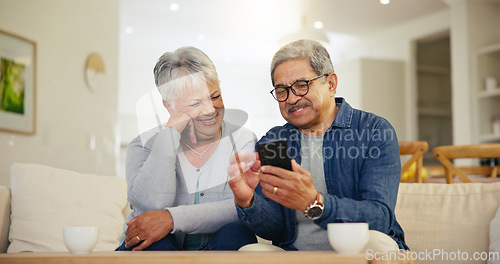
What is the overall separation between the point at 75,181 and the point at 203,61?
917 millimetres

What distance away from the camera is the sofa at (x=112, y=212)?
1.60 m

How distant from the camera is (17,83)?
297 cm

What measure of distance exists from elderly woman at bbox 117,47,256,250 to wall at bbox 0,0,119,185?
1952 mm

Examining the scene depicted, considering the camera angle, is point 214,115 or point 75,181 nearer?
point 214,115

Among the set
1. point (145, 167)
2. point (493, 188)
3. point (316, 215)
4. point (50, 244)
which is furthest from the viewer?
point (50, 244)

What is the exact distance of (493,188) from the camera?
1630 millimetres

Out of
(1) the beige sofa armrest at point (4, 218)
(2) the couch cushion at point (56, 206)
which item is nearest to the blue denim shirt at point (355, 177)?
(2) the couch cushion at point (56, 206)

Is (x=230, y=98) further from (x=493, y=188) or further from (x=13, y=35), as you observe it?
(x=13, y=35)

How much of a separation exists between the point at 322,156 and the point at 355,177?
10cm

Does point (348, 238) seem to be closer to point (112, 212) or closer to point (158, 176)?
point (158, 176)

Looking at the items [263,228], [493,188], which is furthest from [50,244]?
[493,188]

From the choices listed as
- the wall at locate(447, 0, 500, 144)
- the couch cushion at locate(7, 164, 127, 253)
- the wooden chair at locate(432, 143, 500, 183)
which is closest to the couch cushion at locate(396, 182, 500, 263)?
the wooden chair at locate(432, 143, 500, 183)

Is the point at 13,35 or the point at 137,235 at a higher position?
the point at 13,35

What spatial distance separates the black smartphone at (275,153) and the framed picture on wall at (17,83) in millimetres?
2304
